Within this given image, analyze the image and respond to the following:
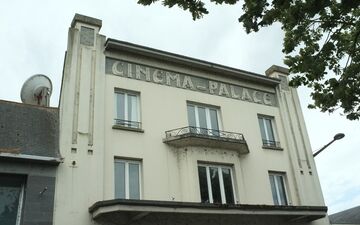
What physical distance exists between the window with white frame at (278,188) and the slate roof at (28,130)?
8.73 metres

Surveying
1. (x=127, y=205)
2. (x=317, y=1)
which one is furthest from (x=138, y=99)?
(x=317, y=1)

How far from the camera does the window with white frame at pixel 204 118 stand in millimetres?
15992

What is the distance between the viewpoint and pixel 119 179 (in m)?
13.5

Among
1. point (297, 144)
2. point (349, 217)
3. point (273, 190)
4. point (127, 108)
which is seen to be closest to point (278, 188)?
point (273, 190)

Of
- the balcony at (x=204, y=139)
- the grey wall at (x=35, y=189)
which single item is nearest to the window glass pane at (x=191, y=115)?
the balcony at (x=204, y=139)

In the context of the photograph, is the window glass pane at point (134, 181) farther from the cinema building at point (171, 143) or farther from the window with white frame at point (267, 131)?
the window with white frame at point (267, 131)

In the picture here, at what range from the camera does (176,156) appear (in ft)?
48.4

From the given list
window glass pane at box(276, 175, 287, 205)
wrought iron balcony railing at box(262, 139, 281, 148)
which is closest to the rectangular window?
window glass pane at box(276, 175, 287, 205)

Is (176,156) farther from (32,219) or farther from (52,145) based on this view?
(32,219)

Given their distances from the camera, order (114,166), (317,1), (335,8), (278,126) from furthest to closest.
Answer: (278,126) < (114,166) < (335,8) < (317,1)

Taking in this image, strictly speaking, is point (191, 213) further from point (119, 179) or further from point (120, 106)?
point (120, 106)

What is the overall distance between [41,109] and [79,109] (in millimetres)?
1280

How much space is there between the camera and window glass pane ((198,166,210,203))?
14211 mm

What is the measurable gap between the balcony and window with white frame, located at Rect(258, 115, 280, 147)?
1.85 meters
